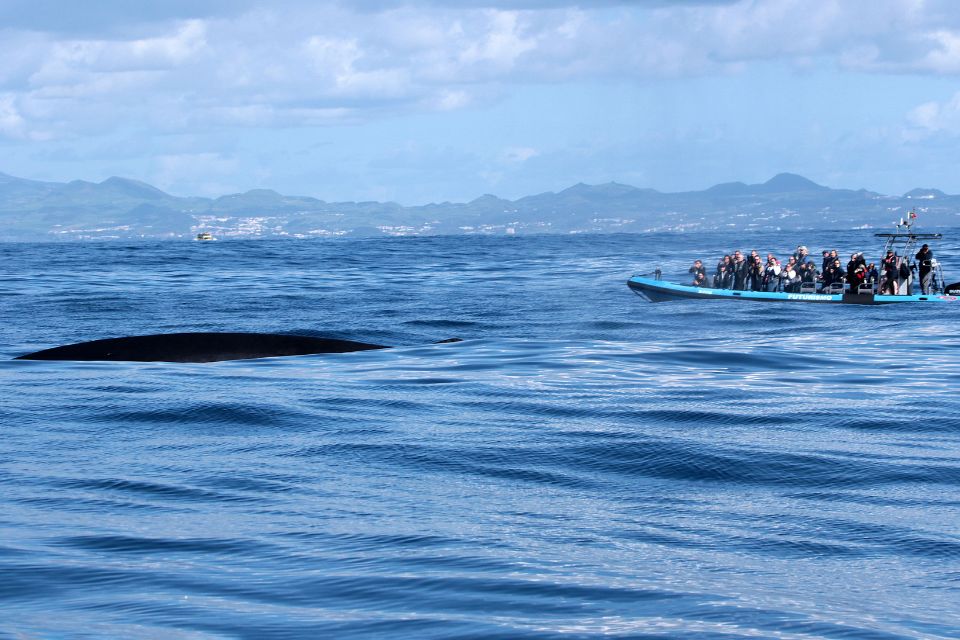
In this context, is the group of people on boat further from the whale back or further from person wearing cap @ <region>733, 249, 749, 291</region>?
the whale back

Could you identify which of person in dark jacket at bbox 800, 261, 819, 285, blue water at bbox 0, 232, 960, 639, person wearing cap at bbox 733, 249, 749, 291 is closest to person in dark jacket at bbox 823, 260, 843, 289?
→ person in dark jacket at bbox 800, 261, 819, 285

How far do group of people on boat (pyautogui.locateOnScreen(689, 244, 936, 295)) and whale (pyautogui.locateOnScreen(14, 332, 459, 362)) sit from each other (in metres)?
23.5

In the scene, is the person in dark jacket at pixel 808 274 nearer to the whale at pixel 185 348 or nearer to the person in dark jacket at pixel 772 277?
the person in dark jacket at pixel 772 277

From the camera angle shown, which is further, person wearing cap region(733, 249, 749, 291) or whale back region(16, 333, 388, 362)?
person wearing cap region(733, 249, 749, 291)

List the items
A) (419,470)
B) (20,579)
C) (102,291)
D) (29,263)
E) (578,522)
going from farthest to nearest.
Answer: (29,263)
(102,291)
(419,470)
(578,522)
(20,579)

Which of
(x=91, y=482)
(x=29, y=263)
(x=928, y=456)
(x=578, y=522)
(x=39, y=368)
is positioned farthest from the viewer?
(x=29, y=263)

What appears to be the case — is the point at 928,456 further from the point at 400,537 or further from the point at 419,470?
the point at 400,537

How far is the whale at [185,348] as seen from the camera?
18828 mm

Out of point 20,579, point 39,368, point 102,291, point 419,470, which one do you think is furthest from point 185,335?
point 102,291

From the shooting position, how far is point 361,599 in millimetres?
6238

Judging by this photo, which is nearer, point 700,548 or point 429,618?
point 429,618

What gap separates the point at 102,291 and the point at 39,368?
3613 centimetres

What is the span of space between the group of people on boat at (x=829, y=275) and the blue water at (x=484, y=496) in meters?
19.4

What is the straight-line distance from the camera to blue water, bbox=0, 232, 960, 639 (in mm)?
6105
